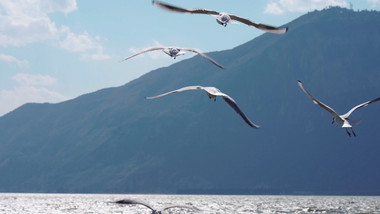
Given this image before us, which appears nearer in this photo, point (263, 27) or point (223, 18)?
point (263, 27)

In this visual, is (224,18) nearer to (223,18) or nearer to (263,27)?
(223,18)

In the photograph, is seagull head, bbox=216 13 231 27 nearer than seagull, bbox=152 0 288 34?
No

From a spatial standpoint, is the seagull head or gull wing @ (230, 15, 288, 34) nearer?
gull wing @ (230, 15, 288, 34)

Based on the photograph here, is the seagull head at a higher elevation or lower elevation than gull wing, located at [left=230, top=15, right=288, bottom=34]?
higher

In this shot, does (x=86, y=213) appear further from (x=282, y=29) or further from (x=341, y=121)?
(x=282, y=29)

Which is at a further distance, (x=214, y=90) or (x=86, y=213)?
(x=86, y=213)

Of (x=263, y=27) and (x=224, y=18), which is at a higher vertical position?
(x=224, y=18)

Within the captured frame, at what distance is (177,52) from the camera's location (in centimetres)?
2983

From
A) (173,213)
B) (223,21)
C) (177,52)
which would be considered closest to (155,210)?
(177,52)

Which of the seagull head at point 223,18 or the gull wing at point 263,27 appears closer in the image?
the gull wing at point 263,27

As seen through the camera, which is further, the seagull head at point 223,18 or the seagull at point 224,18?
the seagull head at point 223,18

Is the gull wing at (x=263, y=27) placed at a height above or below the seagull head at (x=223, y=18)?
below

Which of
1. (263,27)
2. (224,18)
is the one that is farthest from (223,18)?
(263,27)

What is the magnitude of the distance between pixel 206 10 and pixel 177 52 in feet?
35.0
